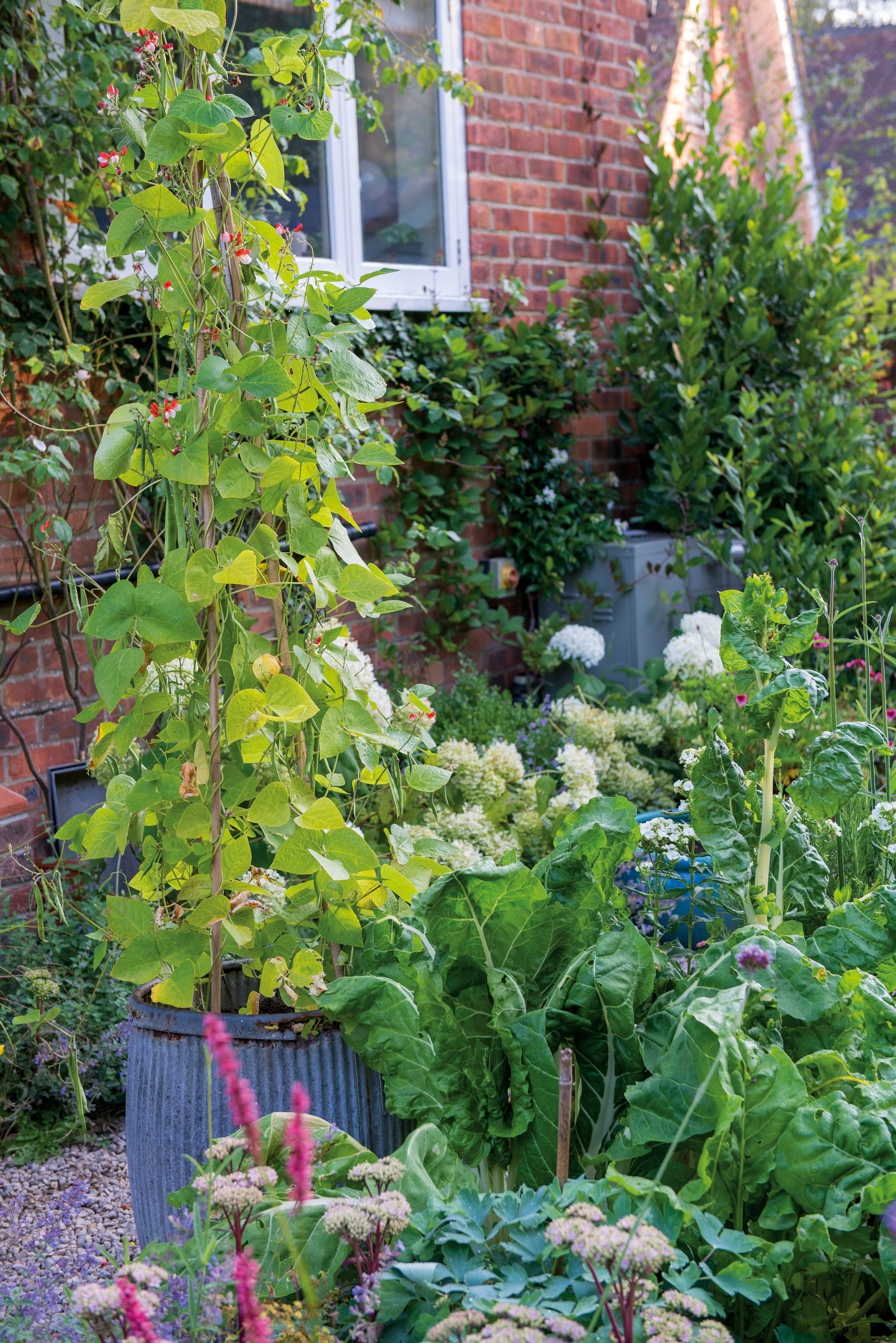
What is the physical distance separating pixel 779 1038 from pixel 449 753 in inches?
64.9

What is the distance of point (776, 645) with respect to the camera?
141cm

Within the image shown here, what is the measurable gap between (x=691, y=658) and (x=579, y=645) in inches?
17.6

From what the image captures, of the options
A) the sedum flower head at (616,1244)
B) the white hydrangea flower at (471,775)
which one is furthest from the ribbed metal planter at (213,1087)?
the white hydrangea flower at (471,775)

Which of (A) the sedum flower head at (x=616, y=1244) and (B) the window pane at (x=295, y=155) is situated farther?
(B) the window pane at (x=295, y=155)

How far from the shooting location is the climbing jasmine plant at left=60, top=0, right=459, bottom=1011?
133 centimetres

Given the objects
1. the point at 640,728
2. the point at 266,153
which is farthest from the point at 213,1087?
the point at 640,728

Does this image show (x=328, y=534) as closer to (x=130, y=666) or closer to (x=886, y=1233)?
(x=130, y=666)

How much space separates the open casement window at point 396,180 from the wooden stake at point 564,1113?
2.81 m

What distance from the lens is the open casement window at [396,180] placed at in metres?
3.50

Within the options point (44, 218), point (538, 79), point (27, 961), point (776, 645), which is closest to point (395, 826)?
point (776, 645)

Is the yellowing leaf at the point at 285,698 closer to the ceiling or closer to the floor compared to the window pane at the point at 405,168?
closer to the floor

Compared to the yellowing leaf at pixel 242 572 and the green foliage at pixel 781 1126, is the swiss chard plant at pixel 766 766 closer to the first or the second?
the green foliage at pixel 781 1126

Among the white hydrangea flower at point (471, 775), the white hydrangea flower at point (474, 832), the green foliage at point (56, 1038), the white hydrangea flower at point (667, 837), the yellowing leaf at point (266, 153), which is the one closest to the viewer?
the yellowing leaf at point (266, 153)

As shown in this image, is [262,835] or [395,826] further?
[395,826]
